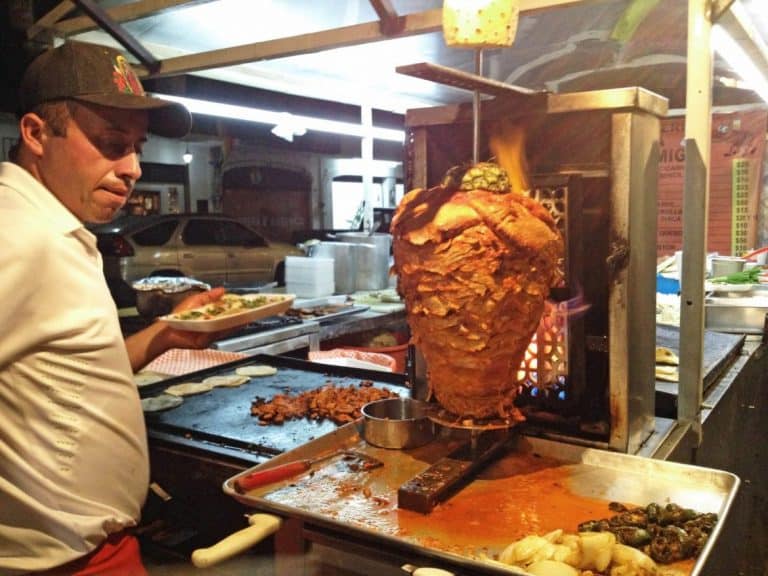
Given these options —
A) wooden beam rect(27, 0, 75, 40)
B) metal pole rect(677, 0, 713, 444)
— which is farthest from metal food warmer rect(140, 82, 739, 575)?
wooden beam rect(27, 0, 75, 40)

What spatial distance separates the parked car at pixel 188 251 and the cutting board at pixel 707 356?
8328 millimetres

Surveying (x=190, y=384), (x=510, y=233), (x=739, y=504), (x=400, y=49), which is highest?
(x=400, y=49)

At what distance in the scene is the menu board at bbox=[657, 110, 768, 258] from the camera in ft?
24.4

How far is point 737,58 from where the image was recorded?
430 centimetres

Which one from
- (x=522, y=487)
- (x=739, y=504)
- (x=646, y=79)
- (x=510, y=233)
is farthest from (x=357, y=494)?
(x=646, y=79)

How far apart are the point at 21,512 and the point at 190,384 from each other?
167 centimetres

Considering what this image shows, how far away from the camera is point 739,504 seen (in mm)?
3229

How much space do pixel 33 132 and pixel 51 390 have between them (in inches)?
35.4

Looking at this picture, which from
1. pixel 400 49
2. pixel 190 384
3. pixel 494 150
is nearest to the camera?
pixel 494 150

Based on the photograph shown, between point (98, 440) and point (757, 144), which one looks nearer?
point (98, 440)

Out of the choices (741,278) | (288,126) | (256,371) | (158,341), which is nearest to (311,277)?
(288,126)

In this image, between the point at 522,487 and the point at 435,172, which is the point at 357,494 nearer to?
the point at 522,487

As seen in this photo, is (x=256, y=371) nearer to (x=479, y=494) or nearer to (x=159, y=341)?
(x=159, y=341)

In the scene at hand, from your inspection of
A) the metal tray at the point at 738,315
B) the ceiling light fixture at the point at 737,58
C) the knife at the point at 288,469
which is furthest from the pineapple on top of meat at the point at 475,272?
the metal tray at the point at 738,315
